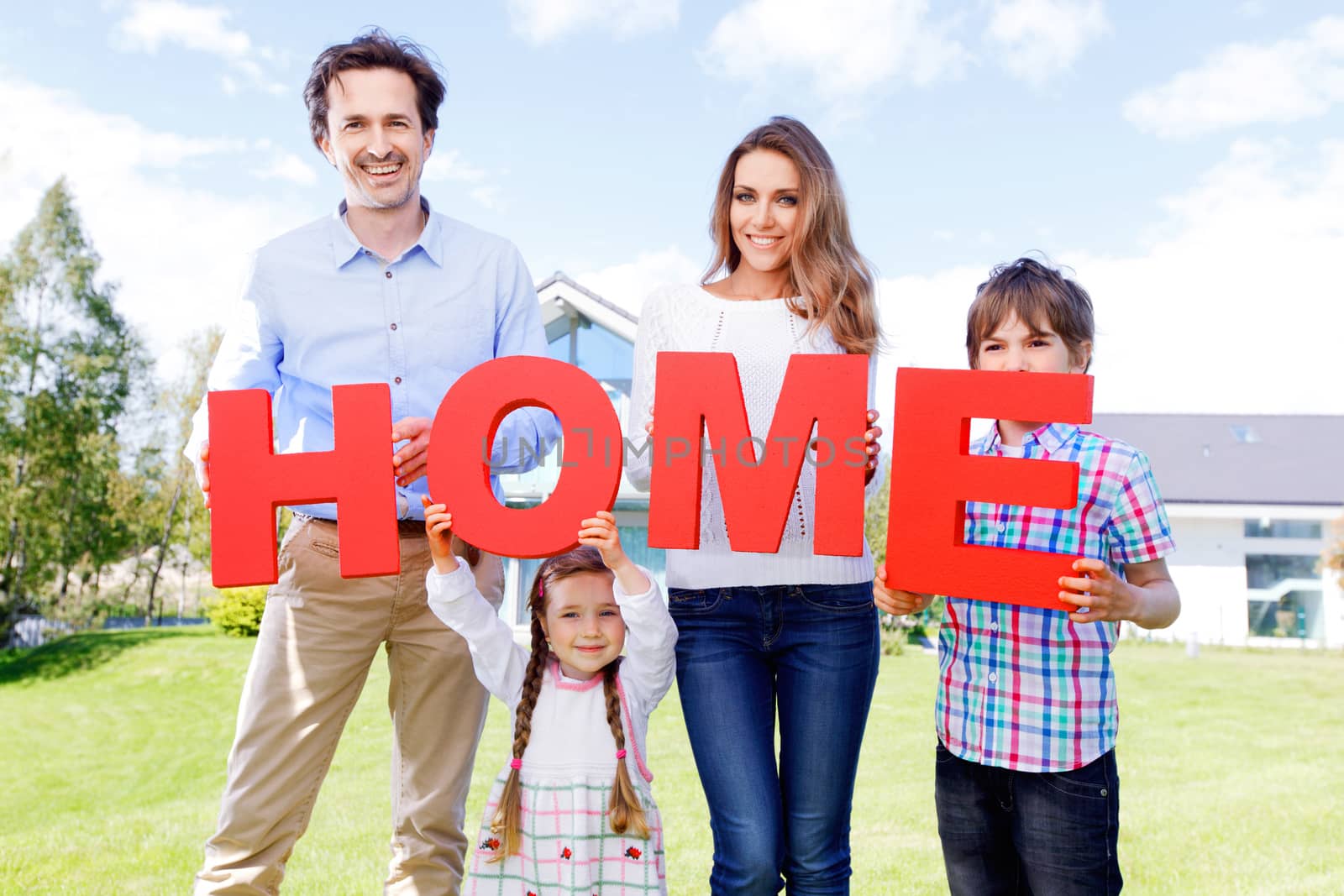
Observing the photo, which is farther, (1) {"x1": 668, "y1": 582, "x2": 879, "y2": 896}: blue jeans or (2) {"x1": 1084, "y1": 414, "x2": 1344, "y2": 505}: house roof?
(2) {"x1": 1084, "y1": 414, "x2": 1344, "y2": 505}: house roof

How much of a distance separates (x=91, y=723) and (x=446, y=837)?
562 inches

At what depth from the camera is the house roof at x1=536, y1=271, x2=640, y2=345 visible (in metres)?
15.1

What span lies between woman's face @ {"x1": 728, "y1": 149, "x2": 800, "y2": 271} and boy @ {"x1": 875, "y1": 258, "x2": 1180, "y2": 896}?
60 cm

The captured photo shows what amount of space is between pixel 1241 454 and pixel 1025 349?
28.7 m

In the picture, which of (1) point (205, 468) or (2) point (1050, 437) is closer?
(2) point (1050, 437)

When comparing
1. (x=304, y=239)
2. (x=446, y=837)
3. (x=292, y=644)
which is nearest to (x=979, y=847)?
(x=446, y=837)

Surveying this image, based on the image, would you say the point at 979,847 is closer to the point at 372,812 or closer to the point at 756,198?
the point at 756,198

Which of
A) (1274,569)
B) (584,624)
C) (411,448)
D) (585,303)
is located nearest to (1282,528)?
(1274,569)

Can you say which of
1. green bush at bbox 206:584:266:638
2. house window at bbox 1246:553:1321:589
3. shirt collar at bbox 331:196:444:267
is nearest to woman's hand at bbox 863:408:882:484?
shirt collar at bbox 331:196:444:267

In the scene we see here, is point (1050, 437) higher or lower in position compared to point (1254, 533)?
lower

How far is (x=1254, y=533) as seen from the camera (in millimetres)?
25156

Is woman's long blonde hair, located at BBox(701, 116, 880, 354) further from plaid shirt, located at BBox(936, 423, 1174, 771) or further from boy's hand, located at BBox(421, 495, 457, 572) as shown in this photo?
boy's hand, located at BBox(421, 495, 457, 572)

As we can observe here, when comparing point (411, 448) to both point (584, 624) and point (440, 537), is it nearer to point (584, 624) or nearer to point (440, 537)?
point (440, 537)

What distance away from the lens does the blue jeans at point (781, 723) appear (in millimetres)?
2486
